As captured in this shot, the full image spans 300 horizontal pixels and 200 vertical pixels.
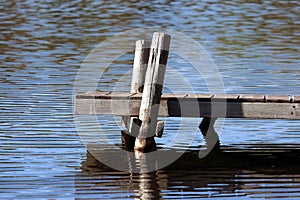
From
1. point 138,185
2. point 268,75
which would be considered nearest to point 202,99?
point 138,185

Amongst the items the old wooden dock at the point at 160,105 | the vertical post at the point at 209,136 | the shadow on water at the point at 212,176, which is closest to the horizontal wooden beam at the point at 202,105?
the old wooden dock at the point at 160,105

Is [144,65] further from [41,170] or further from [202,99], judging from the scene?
[41,170]

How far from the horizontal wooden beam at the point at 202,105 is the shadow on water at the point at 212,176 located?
20.4 inches

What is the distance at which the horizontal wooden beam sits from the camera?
1051 cm

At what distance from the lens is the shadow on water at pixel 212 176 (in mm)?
9055

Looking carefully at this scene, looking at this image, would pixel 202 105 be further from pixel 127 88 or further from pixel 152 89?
pixel 127 88

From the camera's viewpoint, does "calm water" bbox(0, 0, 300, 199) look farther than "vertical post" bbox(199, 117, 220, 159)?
No

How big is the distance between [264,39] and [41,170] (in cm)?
1341

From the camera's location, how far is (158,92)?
1052 centimetres

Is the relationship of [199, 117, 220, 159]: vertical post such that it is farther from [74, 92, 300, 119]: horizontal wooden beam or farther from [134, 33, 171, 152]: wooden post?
[134, 33, 171, 152]: wooden post

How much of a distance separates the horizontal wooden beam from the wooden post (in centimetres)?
17

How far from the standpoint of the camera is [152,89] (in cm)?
1051

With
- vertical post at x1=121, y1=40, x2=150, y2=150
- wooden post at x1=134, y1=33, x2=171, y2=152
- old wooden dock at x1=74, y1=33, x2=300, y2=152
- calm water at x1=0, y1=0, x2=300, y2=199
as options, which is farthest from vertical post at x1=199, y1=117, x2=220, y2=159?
vertical post at x1=121, y1=40, x2=150, y2=150

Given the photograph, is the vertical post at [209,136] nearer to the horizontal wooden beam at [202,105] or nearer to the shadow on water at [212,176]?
the shadow on water at [212,176]
